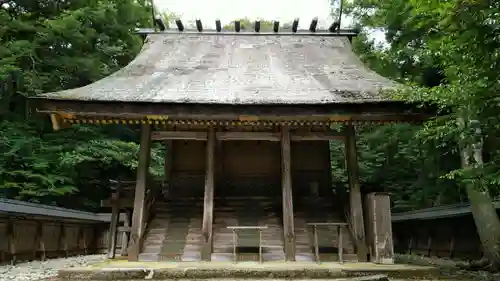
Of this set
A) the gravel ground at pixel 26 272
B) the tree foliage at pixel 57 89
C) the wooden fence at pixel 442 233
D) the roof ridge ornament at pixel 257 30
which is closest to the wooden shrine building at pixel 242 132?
the roof ridge ornament at pixel 257 30

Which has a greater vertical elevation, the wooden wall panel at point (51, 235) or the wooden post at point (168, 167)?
the wooden post at point (168, 167)

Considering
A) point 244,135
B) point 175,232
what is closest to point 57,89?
point 175,232

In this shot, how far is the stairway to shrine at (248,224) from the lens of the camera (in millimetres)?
9156

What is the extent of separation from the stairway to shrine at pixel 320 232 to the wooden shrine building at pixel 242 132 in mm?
26

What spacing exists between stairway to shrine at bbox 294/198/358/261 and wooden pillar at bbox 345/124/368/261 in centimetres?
25

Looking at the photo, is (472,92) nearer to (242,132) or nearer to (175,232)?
(242,132)

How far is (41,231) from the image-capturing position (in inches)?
471

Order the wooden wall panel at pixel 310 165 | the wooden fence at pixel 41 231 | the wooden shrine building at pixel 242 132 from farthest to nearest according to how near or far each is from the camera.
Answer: the wooden wall panel at pixel 310 165
the wooden fence at pixel 41 231
the wooden shrine building at pixel 242 132

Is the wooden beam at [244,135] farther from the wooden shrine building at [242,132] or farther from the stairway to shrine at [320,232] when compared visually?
the stairway to shrine at [320,232]

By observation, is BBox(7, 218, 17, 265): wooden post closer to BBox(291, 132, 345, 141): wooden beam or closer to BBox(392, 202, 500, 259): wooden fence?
BBox(291, 132, 345, 141): wooden beam

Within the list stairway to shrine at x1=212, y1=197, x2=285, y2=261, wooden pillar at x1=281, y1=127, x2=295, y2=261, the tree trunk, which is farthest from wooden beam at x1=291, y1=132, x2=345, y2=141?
the tree trunk

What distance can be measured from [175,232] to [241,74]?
160 inches

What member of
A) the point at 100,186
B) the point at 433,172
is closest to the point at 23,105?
the point at 100,186

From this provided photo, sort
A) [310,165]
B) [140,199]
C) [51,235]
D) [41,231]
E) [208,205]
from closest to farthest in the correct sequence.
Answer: [208,205] < [140,199] < [41,231] < [310,165] < [51,235]
